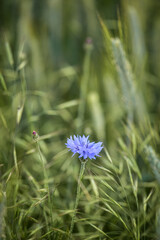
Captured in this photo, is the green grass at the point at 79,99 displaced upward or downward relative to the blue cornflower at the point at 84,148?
upward

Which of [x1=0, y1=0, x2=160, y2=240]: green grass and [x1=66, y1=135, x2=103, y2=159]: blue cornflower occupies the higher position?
[x1=0, y1=0, x2=160, y2=240]: green grass

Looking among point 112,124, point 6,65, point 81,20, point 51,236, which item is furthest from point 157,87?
point 51,236

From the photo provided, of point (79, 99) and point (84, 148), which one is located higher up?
Answer: point (79, 99)

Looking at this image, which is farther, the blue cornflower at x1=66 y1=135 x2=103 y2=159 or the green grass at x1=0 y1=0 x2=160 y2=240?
the green grass at x1=0 y1=0 x2=160 y2=240

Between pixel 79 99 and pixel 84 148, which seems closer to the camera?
pixel 84 148

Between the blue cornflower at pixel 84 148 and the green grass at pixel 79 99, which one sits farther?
the green grass at pixel 79 99

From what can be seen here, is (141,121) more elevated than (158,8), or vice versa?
(158,8)

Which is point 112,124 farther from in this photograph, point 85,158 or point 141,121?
point 85,158

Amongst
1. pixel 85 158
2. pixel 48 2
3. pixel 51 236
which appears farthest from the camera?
pixel 48 2
